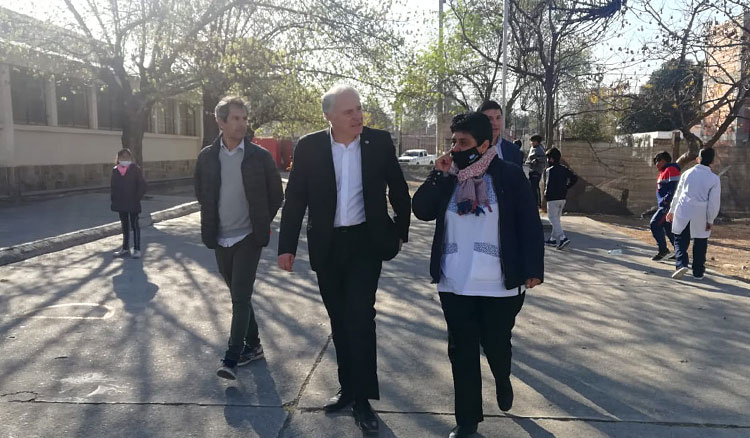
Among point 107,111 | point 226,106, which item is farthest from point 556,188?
point 107,111

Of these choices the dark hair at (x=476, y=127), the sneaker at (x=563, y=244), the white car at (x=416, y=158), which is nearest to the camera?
the dark hair at (x=476, y=127)

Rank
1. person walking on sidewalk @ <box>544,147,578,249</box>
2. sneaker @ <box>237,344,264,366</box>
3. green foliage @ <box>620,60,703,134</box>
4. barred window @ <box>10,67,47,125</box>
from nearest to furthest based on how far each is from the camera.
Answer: sneaker @ <box>237,344,264,366</box>
person walking on sidewalk @ <box>544,147,578,249</box>
green foliage @ <box>620,60,703,134</box>
barred window @ <box>10,67,47,125</box>

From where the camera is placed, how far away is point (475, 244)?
3168mm

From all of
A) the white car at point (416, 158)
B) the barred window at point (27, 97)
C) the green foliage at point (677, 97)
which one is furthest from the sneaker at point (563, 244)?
the white car at point (416, 158)

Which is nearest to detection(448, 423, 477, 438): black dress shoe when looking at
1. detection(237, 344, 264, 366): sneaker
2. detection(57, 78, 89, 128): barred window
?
detection(237, 344, 264, 366): sneaker

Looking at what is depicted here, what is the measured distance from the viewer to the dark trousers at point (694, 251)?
23.9 ft

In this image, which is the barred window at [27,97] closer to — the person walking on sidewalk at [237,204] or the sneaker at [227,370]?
the person walking on sidewalk at [237,204]

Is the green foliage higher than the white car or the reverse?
higher

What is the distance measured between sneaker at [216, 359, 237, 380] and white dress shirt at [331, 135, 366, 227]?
1252 mm

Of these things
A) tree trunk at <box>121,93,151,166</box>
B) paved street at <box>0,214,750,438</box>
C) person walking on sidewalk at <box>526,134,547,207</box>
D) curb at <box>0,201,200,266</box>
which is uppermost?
tree trunk at <box>121,93,151,166</box>

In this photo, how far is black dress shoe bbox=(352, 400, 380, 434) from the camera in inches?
127

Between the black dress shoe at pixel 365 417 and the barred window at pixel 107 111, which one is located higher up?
the barred window at pixel 107 111

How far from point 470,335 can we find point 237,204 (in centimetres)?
181

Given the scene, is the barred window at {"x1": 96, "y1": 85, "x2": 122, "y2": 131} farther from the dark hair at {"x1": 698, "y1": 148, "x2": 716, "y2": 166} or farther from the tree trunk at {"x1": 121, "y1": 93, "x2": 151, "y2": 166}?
the dark hair at {"x1": 698, "y1": 148, "x2": 716, "y2": 166}
